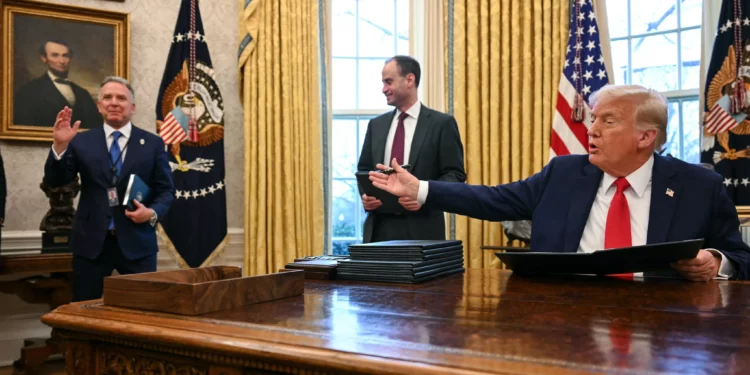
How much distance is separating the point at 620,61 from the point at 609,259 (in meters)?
3.99

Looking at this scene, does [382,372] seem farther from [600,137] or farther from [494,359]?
[600,137]

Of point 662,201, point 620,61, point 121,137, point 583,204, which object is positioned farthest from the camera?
point 620,61

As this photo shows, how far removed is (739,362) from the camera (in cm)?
95

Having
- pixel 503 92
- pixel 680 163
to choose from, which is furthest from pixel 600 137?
pixel 503 92

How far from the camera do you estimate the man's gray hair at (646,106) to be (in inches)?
93.0

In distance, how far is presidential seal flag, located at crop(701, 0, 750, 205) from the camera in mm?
4261

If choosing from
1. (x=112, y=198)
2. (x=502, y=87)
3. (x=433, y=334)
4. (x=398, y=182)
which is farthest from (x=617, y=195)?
(x=502, y=87)

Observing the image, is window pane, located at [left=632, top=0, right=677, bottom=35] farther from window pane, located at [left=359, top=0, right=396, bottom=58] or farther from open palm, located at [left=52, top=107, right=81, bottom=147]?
open palm, located at [left=52, top=107, right=81, bottom=147]

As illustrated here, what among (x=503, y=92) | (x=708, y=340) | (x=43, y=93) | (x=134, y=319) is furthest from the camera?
(x=503, y=92)

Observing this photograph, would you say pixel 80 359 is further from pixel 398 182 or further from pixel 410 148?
pixel 410 148

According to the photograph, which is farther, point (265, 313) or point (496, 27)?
point (496, 27)

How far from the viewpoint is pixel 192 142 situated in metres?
5.11

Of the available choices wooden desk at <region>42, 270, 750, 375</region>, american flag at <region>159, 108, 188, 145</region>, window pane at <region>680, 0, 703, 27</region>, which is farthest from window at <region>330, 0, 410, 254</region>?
wooden desk at <region>42, 270, 750, 375</region>

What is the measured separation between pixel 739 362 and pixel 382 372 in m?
0.54
